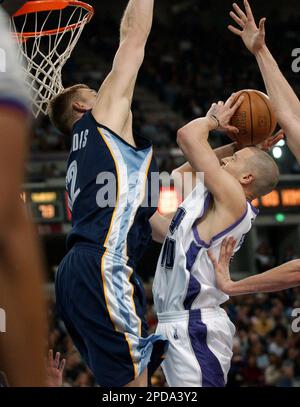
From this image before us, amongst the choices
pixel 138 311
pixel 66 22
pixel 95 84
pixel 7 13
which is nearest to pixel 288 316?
pixel 95 84

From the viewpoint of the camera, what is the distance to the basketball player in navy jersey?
3.26 metres

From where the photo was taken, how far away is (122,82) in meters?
3.44

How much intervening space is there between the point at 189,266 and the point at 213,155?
526mm

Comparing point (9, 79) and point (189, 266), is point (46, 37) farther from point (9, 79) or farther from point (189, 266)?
point (9, 79)

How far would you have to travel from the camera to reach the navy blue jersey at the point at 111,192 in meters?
3.39

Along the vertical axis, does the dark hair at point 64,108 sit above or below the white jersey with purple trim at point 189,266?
above

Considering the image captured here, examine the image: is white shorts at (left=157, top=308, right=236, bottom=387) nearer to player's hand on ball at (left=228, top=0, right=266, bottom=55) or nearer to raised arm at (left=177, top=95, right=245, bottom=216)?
raised arm at (left=177, top=95, right=245, bottom=216)

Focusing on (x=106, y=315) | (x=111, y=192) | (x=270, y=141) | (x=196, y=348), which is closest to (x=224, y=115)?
(x=270, y=141)

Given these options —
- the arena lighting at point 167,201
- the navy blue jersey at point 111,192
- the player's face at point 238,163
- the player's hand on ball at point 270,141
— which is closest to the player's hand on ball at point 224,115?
the player's face at point 238,163

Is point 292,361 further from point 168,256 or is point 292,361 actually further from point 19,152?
point 19,152

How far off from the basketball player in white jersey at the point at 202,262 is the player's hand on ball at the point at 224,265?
0.11ft

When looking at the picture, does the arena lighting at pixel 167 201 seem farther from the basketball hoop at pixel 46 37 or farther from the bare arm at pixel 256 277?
the bare arm at pixel 256 277

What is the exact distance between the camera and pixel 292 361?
10852 millimetres

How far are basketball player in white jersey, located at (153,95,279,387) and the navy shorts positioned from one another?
0.35 m
